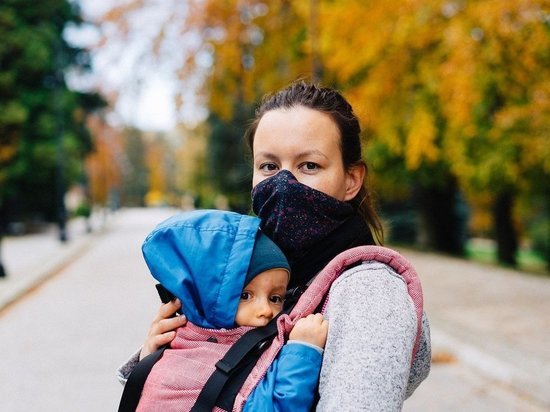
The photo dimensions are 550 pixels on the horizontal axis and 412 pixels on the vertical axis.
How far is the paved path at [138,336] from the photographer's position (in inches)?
237

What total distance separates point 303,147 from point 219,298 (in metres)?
0.43

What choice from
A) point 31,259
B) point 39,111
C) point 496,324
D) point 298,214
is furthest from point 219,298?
point 39,111

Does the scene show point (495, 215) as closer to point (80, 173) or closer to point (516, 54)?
point (516, 54)

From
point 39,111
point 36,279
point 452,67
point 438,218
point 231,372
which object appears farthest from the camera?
point 39,111

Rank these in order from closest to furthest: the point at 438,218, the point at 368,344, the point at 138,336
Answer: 1. the point at 368,344
2. the point at 138,336
3. the point at 438,218

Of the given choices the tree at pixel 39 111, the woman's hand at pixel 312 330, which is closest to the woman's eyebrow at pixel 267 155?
the woman's hand at pixel 312 330

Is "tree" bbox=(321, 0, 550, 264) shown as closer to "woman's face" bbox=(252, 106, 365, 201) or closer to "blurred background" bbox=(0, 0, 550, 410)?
"blurred background" bbox=(0, 0, 550, 410)

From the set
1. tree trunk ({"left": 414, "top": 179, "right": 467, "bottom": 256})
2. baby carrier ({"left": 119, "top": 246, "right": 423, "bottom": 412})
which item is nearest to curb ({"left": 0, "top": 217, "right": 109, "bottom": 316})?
baby carrier ({"left": 119, "top": 246, "right": 423, "bottom": 412})

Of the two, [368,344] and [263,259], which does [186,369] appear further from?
[368,344]

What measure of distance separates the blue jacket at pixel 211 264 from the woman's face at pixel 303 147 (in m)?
0.23

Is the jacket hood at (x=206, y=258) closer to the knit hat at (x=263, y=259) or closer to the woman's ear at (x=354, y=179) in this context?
the knit hat at (x=263, y=259)

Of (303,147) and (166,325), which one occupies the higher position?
(303,147)

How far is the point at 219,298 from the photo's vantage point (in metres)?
1.45

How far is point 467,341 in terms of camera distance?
7.74 meters
